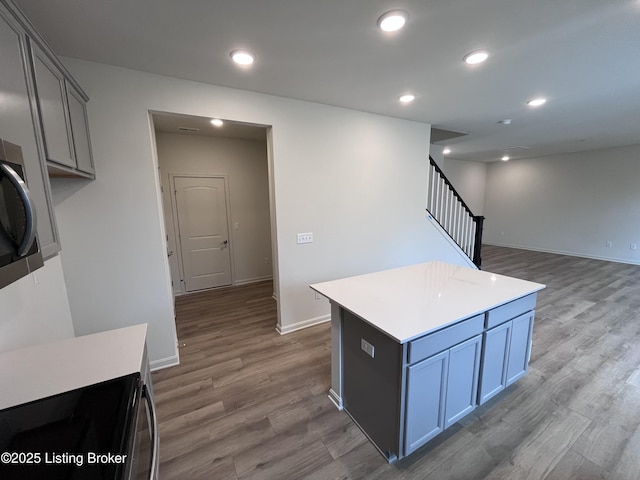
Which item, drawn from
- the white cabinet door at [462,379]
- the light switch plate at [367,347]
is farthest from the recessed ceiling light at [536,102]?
the light switch plate at [367,347]

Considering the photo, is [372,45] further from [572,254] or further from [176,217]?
[572,254]

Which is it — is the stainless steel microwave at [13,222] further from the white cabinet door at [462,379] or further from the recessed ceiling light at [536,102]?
the recessed ceiling light at [536,102]

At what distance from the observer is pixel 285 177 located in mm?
2969

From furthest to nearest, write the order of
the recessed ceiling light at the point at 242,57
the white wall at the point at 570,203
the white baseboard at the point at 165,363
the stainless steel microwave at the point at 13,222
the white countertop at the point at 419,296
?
the white wall at the point at 570,203
the white baseboard at the point at 165,363
the recessed ceiling light at the point at 242,57
the white countertop at the point at 419,296
the stainless steel microwave at the point at 13,222

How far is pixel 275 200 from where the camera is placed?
9.70 ft

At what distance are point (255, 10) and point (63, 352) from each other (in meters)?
2.15

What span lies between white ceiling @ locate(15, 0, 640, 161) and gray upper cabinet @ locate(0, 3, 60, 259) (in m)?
0.57

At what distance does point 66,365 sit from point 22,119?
1.12 m

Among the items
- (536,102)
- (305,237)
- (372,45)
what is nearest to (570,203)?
(536,102)

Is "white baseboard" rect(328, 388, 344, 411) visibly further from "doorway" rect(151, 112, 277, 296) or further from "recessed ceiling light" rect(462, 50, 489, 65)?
"recessed ceiling light" rect(462, 50, 489, 65)

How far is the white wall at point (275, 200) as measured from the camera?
7.20 ft

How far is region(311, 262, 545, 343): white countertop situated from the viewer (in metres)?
1.48

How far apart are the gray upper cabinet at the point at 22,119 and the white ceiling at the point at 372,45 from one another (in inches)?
22.6

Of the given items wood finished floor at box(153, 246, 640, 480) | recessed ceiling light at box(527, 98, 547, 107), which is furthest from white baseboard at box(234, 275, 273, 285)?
recessed ceiling light at box(527, 98, 547, 107)
